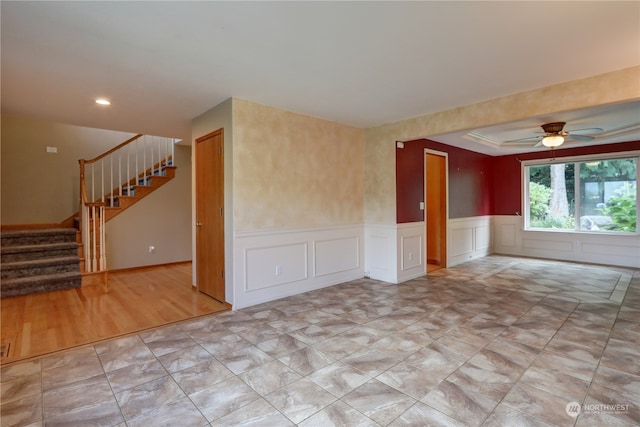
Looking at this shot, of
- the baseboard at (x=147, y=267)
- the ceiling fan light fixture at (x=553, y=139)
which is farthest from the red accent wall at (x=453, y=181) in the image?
the baseboard at (x=147, y=267)

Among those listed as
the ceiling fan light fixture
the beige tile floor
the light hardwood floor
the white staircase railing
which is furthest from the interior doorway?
the white staircase railing

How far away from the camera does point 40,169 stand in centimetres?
558

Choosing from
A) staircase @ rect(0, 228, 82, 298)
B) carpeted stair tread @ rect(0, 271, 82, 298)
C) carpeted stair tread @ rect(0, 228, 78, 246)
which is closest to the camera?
carpeted stair tread @ rect(0, 271, 82, 298)

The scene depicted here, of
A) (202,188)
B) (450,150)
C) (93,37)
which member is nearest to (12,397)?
(93,37)

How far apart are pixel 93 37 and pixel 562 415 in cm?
399

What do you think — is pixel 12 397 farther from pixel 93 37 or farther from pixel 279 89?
pixel 279 89

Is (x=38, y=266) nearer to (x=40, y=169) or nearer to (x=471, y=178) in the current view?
(x=40, y=169)

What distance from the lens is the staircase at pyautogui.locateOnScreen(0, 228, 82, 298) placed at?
163 inches

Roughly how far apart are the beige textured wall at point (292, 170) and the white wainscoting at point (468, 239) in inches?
89.1

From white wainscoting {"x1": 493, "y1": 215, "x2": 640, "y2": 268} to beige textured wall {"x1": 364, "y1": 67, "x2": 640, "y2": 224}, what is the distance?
428cm

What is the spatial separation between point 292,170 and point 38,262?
387 centimetres

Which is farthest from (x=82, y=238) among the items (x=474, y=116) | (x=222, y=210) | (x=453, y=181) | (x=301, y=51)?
(x=453, y=181)

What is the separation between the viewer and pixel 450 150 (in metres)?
6.07

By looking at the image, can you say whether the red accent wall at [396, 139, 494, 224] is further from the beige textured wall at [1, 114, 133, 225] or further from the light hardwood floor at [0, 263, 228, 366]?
the beige textured wall at [1, 114, 133, 225]
